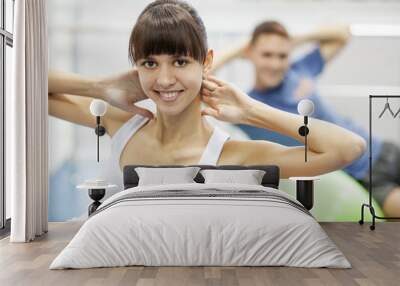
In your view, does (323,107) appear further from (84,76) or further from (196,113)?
(84,76)

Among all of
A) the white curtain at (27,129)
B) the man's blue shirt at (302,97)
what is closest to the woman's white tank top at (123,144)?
the man's blue shirt at (302,97)

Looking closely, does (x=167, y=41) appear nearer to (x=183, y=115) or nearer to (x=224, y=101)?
(x=183, y=115)

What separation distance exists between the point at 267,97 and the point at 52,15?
9.64 feet

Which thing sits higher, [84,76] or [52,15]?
[52,15]

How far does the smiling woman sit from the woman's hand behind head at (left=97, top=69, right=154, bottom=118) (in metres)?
0.01

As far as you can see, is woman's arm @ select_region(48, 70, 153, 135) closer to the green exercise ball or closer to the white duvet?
the green exercise ball

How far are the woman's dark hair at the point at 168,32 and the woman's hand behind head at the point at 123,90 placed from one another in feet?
0.75

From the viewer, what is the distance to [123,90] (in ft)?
25.1

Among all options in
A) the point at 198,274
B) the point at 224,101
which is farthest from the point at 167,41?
the point at 198,274

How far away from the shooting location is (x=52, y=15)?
25.2 feet

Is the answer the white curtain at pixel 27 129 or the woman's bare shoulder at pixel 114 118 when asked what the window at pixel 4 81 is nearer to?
the white curtain at pixel 27 129

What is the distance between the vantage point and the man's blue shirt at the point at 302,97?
7.58 m

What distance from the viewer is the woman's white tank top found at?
754cm

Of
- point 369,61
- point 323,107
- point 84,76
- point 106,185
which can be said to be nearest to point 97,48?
point 84,76
